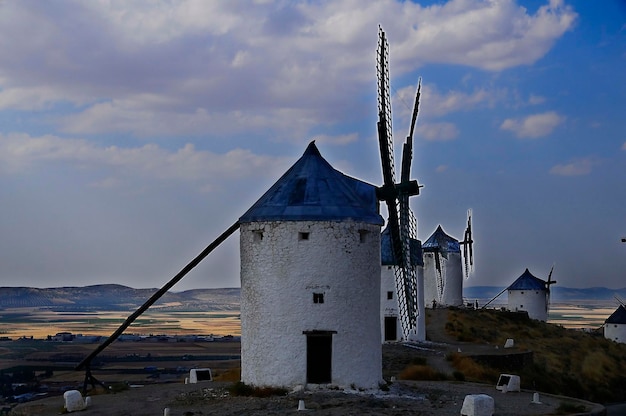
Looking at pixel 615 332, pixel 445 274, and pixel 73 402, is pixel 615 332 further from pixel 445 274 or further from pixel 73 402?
pixel 73 402

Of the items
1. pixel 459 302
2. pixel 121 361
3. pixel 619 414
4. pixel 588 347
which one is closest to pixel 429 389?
pixel 619 414

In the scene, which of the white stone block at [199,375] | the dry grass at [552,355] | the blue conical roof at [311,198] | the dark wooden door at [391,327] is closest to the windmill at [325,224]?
the blue conical roof at [311,198]

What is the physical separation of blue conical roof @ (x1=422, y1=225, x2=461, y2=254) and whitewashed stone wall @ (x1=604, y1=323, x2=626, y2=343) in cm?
1407

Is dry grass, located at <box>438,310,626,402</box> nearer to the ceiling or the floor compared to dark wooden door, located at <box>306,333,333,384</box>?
nearer to the floor

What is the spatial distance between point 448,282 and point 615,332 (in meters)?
14.2

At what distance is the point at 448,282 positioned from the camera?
63.2 m

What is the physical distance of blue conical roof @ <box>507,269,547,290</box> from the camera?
218 ft

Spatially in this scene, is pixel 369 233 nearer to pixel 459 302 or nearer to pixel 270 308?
pixel 270 308

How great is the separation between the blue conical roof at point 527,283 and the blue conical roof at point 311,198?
4527cm

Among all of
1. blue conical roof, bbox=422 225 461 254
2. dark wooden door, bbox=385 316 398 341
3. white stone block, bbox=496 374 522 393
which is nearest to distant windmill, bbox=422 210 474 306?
blue conical roof, bbox=422 225 461 254

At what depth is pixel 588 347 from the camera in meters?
55.5

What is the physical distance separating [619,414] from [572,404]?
1953cm

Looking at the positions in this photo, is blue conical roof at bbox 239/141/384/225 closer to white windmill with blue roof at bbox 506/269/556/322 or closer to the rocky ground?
the rocky ground

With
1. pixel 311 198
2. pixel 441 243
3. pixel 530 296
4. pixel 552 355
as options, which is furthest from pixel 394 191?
pixel 530 296
